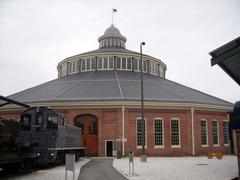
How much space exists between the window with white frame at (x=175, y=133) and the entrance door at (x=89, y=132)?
8.65 m

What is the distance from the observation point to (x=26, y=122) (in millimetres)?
21406

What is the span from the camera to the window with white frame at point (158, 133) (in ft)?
119

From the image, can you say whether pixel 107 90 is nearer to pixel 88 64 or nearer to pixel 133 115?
pixel 133 115

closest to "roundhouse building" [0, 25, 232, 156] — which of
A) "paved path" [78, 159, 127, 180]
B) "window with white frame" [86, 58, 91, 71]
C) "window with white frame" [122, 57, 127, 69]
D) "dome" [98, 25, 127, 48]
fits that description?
"window with white frame" [86, 58, 91, 71]

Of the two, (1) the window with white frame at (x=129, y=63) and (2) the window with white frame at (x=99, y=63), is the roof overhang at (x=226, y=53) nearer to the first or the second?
(1) the window with white frame at (x=129, y=63)

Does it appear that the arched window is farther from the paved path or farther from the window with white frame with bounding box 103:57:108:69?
the paved path

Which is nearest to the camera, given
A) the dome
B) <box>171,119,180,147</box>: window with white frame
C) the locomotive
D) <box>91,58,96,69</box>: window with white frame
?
the locomotive

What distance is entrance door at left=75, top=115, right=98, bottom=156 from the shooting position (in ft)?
119

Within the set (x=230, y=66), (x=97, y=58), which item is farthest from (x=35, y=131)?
(x=97, y=58)

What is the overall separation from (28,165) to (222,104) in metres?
28.5

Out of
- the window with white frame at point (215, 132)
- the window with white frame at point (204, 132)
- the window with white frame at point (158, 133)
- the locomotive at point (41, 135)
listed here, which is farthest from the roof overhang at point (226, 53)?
the window with white frame at point (215, 132)

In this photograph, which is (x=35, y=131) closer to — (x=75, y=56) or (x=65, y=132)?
(x=65, y=132)

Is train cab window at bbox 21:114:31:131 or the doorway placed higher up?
train cab window at bbox 21:114:31:131

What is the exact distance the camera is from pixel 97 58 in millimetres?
46531
